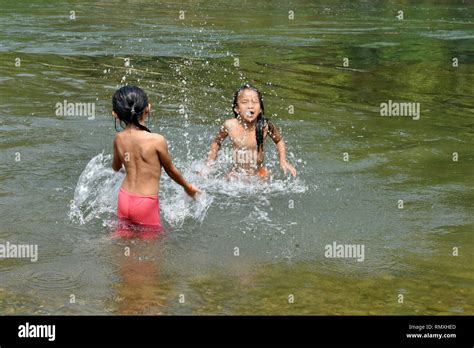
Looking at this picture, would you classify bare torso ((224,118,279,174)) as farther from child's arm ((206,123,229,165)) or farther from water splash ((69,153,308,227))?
water splash ((69,153,308,227))

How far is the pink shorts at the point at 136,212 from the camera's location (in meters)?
7.31

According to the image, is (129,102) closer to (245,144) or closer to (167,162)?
(167,162)

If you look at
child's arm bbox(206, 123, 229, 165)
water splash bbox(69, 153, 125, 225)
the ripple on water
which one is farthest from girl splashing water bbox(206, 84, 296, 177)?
the ripple on water

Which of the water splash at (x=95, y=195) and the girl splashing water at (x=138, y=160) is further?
the water splash at (x=95, y=195)

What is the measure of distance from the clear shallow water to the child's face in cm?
77

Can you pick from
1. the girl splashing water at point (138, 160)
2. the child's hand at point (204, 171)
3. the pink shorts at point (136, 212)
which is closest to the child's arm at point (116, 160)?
the girl splashing water at point (138, 160)

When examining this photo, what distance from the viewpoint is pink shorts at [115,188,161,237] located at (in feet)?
24.0

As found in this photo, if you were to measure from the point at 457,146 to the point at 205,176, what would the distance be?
12.3ft

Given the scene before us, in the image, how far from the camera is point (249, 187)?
9.15m

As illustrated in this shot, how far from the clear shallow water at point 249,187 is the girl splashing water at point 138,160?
0.93ft

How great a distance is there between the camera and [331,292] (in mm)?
6426

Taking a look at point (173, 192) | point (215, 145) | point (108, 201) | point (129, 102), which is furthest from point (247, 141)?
point (129, 102)

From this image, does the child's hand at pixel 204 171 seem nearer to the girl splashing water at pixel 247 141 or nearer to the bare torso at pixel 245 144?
the girl splashing water at pixel 247 141

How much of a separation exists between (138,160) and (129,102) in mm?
522
